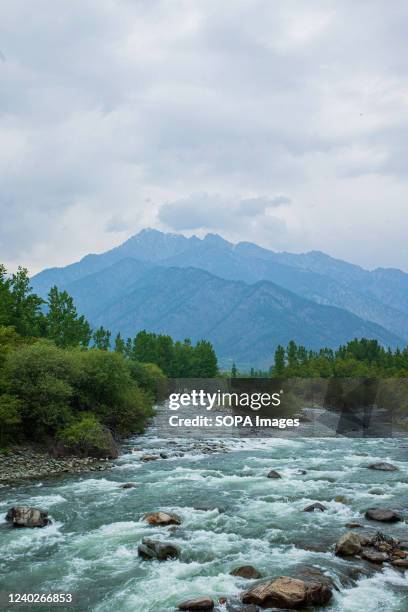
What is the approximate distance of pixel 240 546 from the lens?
22.1 m

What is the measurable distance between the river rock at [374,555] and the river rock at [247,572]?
15.2 feet

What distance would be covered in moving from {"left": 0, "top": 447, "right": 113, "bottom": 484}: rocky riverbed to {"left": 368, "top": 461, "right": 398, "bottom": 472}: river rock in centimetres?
1985

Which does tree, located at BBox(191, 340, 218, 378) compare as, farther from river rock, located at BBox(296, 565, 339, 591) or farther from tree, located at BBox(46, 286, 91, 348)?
river rock, located at BBox(296, 565, 339, 591)

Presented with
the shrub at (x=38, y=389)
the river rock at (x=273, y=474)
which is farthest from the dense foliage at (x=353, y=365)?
the shrub at (x=38, y=389)

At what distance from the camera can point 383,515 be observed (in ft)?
82.8

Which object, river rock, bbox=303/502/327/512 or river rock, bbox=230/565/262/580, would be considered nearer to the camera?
river rock, bbox=230/565/262/580

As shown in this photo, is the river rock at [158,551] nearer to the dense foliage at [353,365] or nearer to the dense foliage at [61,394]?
the dense foliage at [61,394]

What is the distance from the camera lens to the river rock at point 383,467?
1451 inches

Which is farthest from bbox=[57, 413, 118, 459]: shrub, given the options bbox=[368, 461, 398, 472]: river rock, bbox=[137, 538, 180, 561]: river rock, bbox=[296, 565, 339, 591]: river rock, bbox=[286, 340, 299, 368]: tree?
bbox=[286, 340, 299, 368]: tree

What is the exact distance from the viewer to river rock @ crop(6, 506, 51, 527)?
80.1ft

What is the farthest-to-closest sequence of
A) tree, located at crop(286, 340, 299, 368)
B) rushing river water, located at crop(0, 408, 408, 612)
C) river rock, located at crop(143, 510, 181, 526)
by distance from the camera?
1. tree, located at crop(286, 340, 299, 368)
2. river rock, located at crop(143, 510, 181, 526)
3. rushing river water, located at crop(0, 408, 408, 612)

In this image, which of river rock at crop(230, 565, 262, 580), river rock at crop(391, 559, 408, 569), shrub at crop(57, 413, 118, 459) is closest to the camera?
river rock at crop(230, 565, 262, 580)

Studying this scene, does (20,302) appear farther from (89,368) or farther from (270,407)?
(270,407)

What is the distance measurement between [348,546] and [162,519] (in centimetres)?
908
